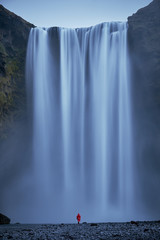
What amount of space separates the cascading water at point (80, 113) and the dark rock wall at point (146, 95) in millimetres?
951

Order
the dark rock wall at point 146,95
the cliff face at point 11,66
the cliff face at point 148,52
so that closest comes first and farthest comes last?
the cliff face at point 11,66
the dark rock wall at point 146,95
the cliff face at point 148,52

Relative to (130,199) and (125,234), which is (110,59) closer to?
(130,199)

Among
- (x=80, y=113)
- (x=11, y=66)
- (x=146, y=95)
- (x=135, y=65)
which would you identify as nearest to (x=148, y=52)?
(x=135, y=65)

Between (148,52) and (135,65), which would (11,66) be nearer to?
(135,65)

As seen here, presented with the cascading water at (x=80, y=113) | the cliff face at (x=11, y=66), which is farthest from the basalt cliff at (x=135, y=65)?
the cascading water at (x=80, y=113)

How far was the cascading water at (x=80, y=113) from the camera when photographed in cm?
2206

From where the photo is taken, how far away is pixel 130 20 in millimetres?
25312

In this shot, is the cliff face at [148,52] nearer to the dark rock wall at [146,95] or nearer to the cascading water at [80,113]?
the dark rock wall at [146,95]

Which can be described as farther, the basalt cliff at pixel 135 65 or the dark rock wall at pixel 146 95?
the basalt cliff at pixel 135 65

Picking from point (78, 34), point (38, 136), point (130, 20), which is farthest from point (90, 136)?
point (130, 20)

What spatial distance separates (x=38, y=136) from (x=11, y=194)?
20.1ft

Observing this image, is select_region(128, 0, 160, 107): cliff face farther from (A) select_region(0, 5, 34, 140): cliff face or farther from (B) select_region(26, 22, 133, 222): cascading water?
(A) select_region(0, 5, 34, 140): cliff face

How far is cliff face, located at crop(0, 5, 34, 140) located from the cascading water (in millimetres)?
937

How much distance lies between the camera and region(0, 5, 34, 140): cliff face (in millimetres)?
22984
